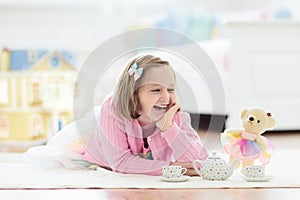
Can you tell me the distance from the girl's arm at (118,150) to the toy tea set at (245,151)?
75 mm

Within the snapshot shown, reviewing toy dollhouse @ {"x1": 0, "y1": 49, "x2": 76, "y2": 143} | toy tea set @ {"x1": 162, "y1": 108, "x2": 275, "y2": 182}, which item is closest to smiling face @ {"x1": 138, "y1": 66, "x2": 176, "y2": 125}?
toy tea set @ {"x1": 162, "y1": 108, "x2": 275, "y2": 182}

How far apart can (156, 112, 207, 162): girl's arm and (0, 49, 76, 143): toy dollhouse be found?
1.18 metres

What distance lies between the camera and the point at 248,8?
13.8ft

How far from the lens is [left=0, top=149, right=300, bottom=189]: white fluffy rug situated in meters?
1.27

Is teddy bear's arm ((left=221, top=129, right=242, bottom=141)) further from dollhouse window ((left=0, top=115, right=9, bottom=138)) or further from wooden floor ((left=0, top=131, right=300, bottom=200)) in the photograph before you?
dollhouse window ((left=0, top=115, right=9, bottom=138))

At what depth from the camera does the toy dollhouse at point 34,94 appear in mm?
2443

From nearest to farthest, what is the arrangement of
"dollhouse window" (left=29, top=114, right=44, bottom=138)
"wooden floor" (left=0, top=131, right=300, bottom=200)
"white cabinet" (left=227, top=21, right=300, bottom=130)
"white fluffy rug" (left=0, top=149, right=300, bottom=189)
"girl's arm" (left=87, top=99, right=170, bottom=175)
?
"wooden floor" (left=0, top=131, right=300, bottom=200), "white fluffy rug" (left=0, top=149, right=300, bottom=189), "girl's arm" (left=87, top=99, right=170, bottom=175), "dollhouse window" (left=29, top=114, right=44, bottom=138), "white cabinet" (left=227, top=21, right=300, bottom=130)

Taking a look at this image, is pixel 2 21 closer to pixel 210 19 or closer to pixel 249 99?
pixel 210 19

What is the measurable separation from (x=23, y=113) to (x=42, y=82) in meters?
0.19

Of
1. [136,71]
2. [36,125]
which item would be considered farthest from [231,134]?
[36,125]

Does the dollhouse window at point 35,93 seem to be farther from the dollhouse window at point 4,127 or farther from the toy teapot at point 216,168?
the toy teapot at point 216,168

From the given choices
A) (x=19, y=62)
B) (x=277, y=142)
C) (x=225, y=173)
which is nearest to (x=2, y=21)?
(x=19, y=62)

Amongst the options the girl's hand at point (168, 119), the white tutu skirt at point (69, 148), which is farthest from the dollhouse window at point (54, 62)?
the girl's hand at point (168, 119)

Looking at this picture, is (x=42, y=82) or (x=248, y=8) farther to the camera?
(x=248, y=8)
